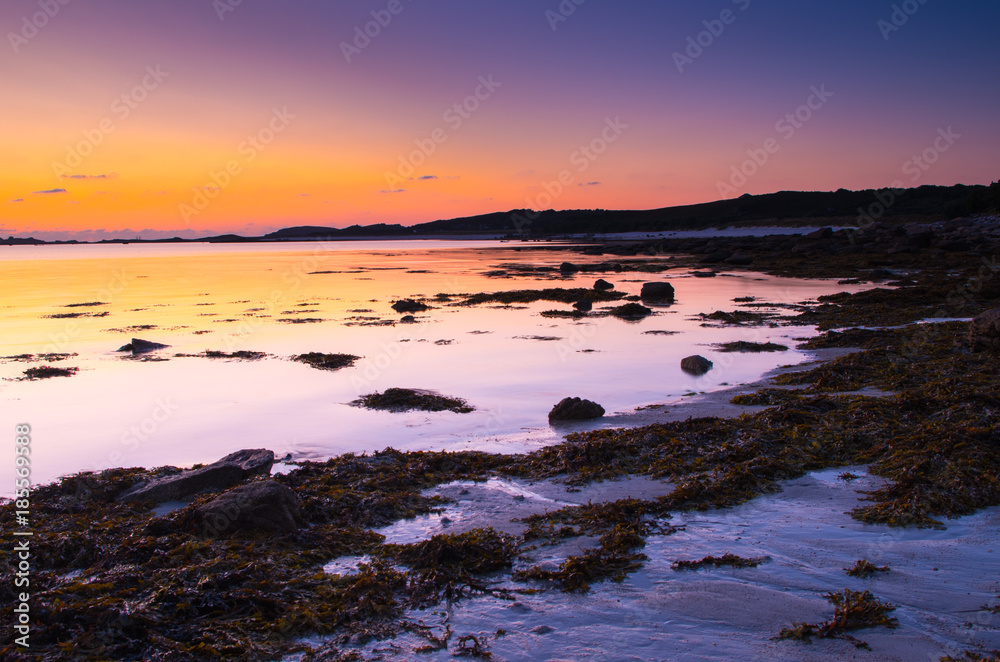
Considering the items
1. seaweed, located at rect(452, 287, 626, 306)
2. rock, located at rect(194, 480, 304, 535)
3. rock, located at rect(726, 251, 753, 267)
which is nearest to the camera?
rock, located at rect(194, 480, 304, 535)

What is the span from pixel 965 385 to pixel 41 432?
1139 cm

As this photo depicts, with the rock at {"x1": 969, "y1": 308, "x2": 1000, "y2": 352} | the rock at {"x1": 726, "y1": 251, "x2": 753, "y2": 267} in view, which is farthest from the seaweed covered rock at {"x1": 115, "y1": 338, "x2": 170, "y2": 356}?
the rock at {"x1": 726, "y1": 251, "x2": 753, "y2": 267}

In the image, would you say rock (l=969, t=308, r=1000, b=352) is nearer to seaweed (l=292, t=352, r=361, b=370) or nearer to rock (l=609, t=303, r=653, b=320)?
rock (l=609, t=303, r=653, b=320)

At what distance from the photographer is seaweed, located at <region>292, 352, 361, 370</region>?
38.3 ft

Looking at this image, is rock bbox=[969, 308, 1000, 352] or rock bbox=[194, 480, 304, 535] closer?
rock bbox=[194, 480, 304, 535]

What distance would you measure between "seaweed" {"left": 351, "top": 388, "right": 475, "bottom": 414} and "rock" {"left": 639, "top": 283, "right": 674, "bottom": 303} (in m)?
14.2

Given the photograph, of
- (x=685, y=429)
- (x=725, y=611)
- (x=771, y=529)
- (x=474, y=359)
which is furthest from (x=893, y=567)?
(x=474, y=359)

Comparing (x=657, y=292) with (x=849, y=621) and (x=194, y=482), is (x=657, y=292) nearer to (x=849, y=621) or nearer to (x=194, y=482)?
(x=194, y=482)

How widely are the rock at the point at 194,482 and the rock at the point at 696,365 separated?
7.10 metres

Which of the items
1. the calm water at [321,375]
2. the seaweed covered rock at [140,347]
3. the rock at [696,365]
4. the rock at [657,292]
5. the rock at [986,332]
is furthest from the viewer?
the rock at [657,292]

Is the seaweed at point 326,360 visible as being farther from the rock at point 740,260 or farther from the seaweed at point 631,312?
the rock at point 740,260

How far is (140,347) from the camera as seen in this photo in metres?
12.9

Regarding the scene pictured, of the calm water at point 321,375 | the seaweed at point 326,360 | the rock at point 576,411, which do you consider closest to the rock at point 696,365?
the calm water at point 321,375

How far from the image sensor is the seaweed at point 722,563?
394cm
